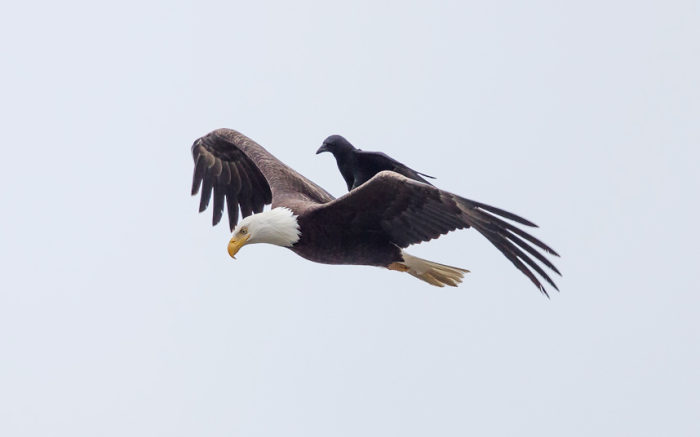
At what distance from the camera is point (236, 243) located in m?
8.70

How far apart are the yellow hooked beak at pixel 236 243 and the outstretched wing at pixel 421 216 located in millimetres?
630

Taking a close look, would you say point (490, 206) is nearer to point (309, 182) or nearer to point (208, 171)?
point (309, 182)

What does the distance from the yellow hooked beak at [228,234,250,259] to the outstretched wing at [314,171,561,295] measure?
2.07 feet

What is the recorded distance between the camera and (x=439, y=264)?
31.1 ft

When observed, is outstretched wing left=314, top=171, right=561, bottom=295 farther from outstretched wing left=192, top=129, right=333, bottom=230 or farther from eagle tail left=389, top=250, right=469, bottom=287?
outstretched wing left=192, top=129, right=333, bottom=230

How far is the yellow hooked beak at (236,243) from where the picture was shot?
8680mm

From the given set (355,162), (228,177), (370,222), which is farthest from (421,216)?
(228,177)

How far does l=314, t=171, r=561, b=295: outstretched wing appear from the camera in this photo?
7.59 metres

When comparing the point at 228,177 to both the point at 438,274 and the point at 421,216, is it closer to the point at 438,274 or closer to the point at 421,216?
the point at 438,274

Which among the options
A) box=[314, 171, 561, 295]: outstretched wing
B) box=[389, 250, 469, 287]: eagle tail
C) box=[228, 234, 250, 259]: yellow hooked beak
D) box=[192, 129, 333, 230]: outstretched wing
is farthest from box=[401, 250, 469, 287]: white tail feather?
box=[192, 129, 333, 230]: outstretched wing

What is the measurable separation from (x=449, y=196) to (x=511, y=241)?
1.74ft

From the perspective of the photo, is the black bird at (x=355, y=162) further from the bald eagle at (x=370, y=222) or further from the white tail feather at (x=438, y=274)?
the white tail feather at (x=438, y=274)

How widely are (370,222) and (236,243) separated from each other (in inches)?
41.7

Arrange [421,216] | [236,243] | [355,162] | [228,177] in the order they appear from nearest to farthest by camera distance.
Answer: [421,216] < [236,243] < [355,162] < [228,177]
